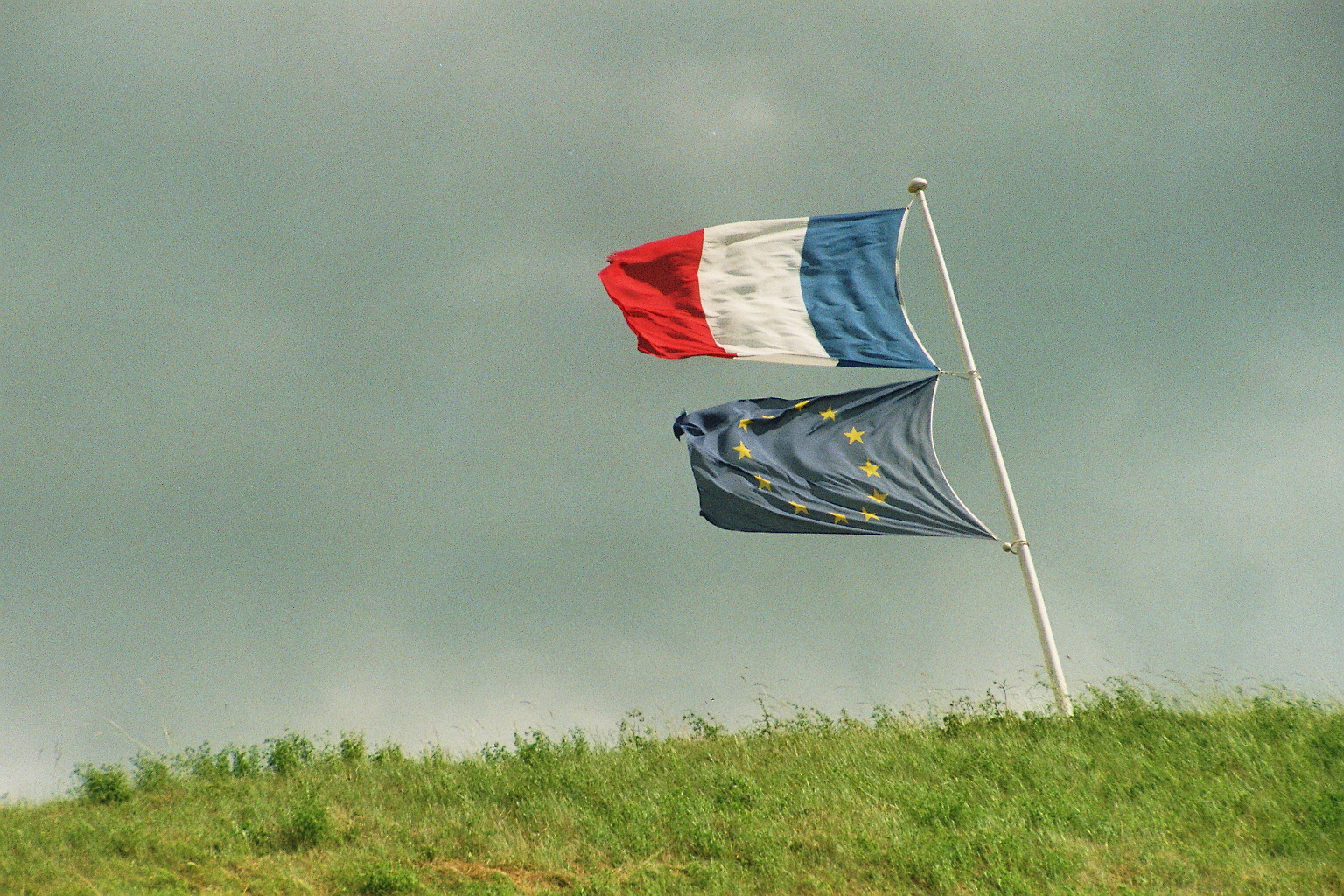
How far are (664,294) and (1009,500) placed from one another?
17.3 ft

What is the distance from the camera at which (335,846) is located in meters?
9.09

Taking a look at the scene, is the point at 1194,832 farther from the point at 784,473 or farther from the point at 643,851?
the point at 784,473

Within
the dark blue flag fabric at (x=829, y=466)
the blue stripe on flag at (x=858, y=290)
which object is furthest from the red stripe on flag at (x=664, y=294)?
the blue stripe on flag at (x=858, y=290)

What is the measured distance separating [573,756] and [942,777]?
4003 millimetres

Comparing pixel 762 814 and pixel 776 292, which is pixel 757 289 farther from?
pixel 762 814

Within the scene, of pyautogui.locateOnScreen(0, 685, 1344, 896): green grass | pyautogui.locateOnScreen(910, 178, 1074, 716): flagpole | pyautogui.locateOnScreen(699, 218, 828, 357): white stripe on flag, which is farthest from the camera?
pyautogui.locateOnScreen(699, 218, 828, 357): white stripe on flag

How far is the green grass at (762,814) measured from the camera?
7965 mm

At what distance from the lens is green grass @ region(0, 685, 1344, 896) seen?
7.96 meters

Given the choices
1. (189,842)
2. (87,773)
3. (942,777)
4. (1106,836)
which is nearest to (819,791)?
(942,777)

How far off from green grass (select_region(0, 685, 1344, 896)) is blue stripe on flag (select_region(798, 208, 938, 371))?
181 inches

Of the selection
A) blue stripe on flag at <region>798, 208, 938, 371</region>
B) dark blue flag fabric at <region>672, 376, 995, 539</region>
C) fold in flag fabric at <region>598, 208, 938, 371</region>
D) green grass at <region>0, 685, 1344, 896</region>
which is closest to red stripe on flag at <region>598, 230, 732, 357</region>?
fold in flag fabric at <region>598, 208, 938, 371</region>

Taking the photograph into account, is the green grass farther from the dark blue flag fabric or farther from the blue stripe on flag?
the blue stripe on flag

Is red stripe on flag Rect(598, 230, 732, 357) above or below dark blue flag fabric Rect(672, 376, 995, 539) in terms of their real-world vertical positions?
above

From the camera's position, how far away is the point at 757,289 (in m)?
14.3
